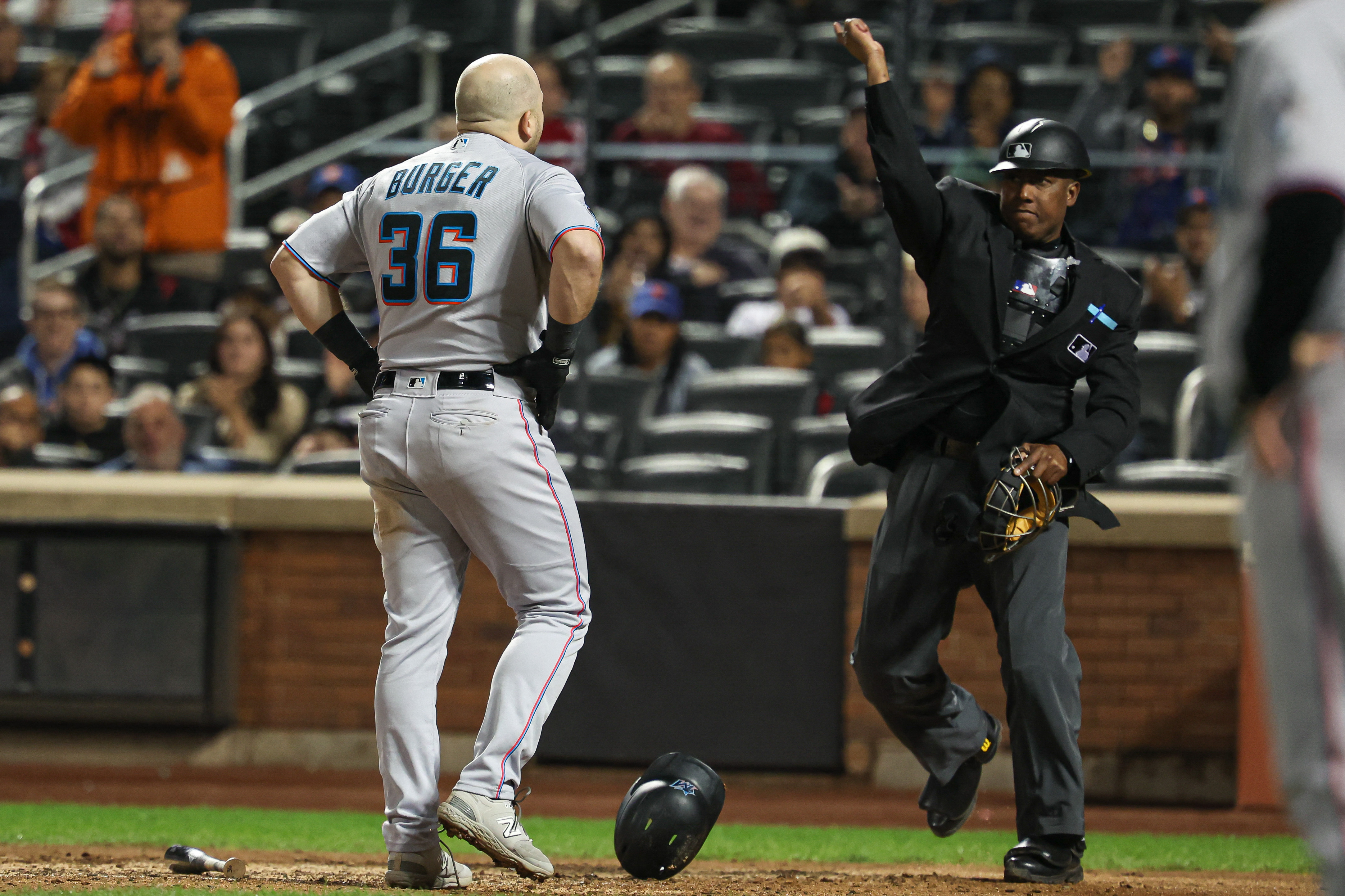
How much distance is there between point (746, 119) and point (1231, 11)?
135 inches

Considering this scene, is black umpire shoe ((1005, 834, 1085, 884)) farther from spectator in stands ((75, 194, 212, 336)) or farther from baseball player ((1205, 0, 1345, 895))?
spectator in stands ((75, 194, 212, 336))

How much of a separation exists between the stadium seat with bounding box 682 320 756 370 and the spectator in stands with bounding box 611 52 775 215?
1.37 m

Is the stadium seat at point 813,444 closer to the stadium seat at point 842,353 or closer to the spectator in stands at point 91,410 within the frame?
the stadium seat at point 842,353

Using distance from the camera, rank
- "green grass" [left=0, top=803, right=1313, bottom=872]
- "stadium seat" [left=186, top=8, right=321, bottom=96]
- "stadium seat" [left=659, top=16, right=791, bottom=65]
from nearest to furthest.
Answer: "green grass" [left=0, top=803, right=1313, bottom=872]
"stadium seat" [left=186, top=8, right=321, bottom=96]
"stadium seat" [left=659, top=16, right=791, bottom=65]

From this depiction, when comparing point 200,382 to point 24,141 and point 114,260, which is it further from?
point 24,141

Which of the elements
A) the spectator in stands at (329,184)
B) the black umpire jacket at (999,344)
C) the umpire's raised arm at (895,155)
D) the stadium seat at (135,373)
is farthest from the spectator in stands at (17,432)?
the umpire's raised arm at (895,155)

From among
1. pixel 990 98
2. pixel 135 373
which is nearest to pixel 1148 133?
pixel 990 98

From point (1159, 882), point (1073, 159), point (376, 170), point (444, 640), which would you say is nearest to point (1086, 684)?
point (1159, 882)

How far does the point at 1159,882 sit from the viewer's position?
5004mm

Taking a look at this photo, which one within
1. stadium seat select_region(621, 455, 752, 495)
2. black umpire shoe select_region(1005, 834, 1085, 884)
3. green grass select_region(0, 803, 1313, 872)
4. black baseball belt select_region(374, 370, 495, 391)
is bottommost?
green grass select_region(0, 803, 1313, 872)

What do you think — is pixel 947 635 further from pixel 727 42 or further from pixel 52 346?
pixel 727 42

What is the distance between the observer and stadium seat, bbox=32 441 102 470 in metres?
8.87

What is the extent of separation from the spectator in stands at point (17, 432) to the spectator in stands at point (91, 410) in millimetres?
195

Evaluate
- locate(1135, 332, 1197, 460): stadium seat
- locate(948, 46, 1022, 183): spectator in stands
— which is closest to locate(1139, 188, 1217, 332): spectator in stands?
locate(1135, 332, 1197, 460): stadium seat
